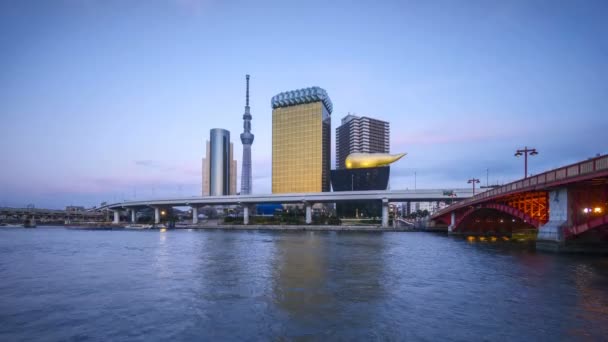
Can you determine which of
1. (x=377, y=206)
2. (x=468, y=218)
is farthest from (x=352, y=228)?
(x=377, y=206)

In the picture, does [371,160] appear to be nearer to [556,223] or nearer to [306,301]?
[556,223]

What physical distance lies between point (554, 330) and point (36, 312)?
2288cm

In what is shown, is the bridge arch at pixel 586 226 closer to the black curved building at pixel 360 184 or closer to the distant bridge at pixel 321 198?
the distant bridge at pixel 321 198

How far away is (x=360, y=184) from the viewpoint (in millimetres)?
182375

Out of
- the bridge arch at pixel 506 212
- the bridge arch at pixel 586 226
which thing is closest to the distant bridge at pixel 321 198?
the bridge arch at pixel 506 212

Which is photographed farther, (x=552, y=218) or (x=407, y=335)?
(x=552, y=218)

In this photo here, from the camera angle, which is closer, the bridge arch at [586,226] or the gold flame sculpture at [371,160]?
the bridge arch at [586,226]

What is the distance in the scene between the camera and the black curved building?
594 ft

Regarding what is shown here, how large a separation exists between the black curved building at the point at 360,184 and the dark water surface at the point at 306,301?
148 metres

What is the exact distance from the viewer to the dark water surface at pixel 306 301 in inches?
551

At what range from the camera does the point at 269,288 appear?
2206cm

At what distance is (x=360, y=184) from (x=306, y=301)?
166180mm

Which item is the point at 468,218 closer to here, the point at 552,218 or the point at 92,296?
the point at 552,218

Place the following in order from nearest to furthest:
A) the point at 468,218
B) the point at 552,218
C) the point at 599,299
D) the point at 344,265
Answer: the point at 599,299, the point at 344,265, the point at 552,218, the point at 468,218
